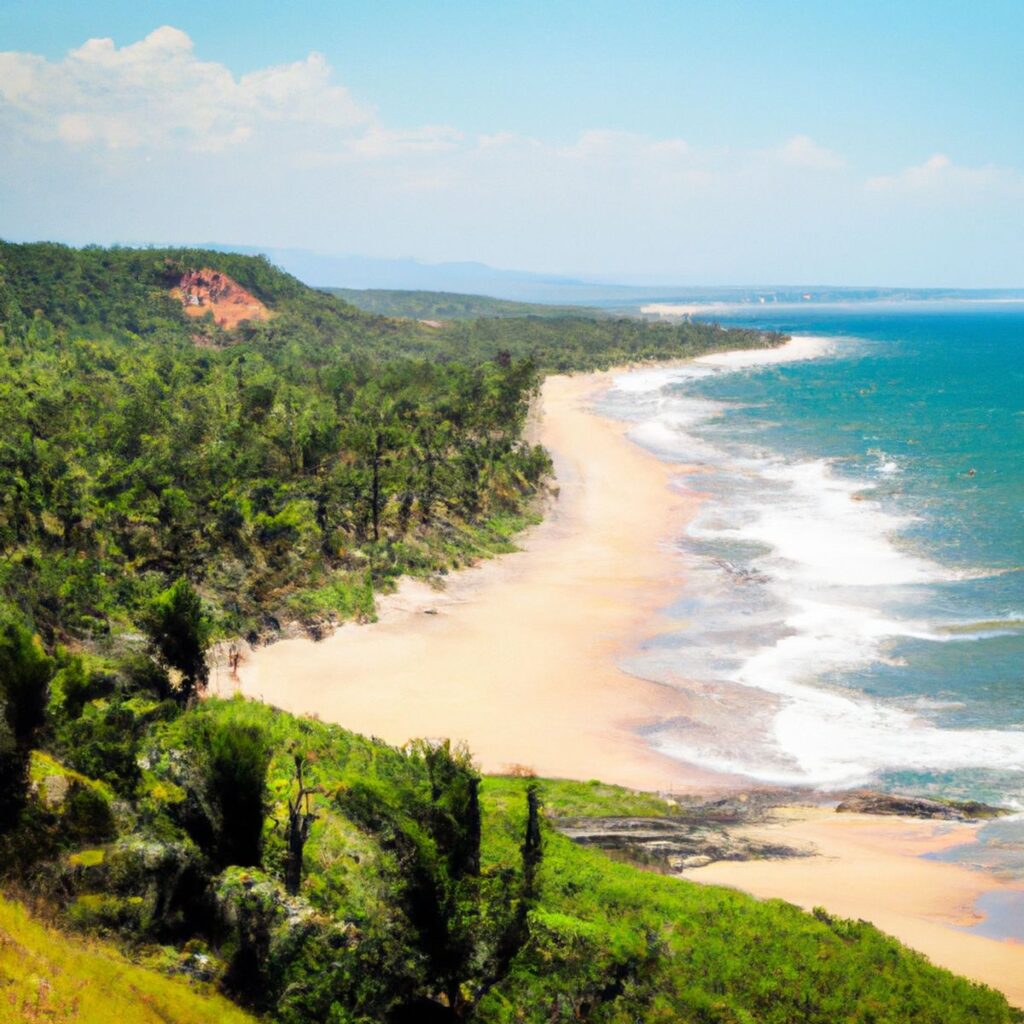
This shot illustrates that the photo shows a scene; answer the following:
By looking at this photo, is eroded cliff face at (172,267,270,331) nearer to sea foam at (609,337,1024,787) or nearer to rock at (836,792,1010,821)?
sea foam at (609,337,1024,787)

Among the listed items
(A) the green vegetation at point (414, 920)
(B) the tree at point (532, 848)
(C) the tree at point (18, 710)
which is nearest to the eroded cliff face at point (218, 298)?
(C) the tree at point (18, 710)

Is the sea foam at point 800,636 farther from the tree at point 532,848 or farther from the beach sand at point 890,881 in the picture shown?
the tree at point 532,848

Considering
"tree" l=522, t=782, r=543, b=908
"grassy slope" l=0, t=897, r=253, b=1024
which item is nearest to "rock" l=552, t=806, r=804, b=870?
"tree" l=522, t=782, r=543, b=908

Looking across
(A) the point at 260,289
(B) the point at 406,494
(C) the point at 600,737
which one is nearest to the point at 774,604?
(C) the point at 600,737

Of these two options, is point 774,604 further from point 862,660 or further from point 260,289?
point 260,289

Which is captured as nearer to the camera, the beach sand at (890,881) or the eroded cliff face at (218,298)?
the beach sand at (890,881)
